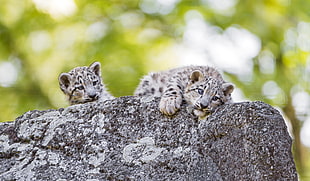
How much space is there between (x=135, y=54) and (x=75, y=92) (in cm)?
298

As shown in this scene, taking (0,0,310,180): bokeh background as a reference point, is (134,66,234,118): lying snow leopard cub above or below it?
below

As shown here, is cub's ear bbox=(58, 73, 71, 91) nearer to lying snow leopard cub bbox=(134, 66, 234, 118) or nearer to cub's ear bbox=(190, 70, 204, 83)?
lying snow leopard cub bbox=(134, 66, 234, 118)

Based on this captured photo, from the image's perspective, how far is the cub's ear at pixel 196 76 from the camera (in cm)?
679

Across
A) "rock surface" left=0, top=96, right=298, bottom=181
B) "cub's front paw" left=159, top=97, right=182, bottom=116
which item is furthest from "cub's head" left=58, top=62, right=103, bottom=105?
"cub's front paw" left=159, top=97, right=182, bottom=116

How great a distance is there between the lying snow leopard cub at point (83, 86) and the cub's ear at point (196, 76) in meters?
1.51

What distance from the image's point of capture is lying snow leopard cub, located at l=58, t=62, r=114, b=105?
756 cm

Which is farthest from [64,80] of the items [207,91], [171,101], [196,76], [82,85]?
[171,101]

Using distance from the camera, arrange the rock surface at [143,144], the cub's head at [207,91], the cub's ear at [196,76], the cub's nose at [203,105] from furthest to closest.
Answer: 1. the cub's ear at [196,76]
2. the cub's head at [207,91]
3. the cub's nose at [203,105]
4. the rock surface at [143,144]

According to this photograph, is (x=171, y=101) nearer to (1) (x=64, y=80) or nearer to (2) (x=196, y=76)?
(2) (x=196, y=76)

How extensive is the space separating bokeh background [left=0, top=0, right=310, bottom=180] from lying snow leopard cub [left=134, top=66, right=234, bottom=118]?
4.95ft

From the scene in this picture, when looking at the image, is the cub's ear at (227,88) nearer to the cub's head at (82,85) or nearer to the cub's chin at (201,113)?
the cub's chin at (201,113)

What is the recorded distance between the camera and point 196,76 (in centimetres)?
680

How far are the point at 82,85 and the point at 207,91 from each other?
223 cm

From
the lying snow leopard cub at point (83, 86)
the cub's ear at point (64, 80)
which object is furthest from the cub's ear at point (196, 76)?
the cub's ear at point (64, 80)
